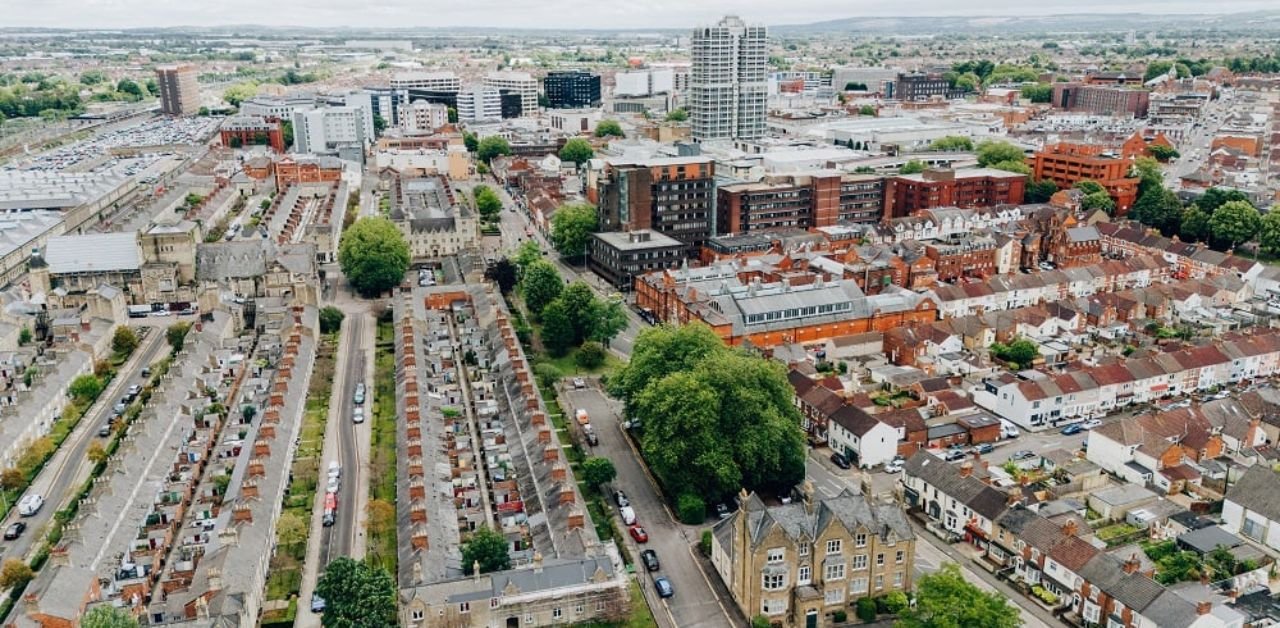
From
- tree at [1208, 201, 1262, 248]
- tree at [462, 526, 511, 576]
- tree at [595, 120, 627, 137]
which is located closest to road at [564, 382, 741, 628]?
tree at [462, 526, 511, 576]

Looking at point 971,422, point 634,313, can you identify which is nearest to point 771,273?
point 634,313

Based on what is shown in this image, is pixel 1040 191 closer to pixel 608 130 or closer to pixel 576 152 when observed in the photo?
pixel 576 152

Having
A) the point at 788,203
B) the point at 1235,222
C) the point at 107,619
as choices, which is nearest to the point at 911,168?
the point at 788,203

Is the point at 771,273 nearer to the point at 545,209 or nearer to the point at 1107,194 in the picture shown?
the point at 545,209

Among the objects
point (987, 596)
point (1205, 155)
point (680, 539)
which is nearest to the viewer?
point (987, 596)

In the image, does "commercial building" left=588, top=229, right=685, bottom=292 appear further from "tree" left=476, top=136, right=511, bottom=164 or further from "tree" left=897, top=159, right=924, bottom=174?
"tree" left=476, top=136, right=511, bottom=164

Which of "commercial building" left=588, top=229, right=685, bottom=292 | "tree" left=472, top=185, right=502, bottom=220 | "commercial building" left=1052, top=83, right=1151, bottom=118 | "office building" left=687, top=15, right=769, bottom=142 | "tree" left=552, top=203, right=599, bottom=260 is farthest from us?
"commercial building" left=1052, top=83, right=1151, bottom=118
